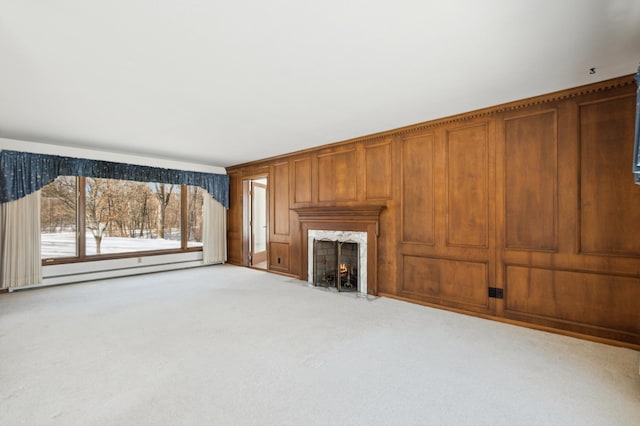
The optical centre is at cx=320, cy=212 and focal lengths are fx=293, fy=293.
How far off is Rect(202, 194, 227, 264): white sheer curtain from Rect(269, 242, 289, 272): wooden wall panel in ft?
5.36

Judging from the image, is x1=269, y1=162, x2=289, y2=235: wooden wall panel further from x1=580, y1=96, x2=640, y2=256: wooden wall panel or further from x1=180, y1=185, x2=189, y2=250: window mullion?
x1=580, y1=96, x2=640, y2=256: wooden wall panel

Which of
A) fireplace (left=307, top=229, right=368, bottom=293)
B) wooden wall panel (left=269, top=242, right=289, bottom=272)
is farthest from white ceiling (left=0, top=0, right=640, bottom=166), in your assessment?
wooden wall panel (left=269, top=242, right=289, bottom=272)

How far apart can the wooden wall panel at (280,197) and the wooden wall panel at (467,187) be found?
122 inches

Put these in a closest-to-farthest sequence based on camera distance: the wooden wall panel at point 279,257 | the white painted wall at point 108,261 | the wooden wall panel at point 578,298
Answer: the wooden wall panel at point 578,298 < the white painted wall at point 108,261 < the wooden wall panel at point 279,257

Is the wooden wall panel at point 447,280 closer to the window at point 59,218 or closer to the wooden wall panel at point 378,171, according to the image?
the wooden wall panel at point 378,171

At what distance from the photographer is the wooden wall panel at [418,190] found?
3896mm

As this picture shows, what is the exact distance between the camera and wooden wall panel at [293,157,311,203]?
540 cm

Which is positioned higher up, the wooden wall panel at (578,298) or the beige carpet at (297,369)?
the wooden wall panel at (578,298)

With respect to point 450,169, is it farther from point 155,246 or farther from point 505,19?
point 155,246

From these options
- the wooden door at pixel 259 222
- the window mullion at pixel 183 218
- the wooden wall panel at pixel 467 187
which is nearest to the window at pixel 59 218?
the window mullion at pixel 183 218

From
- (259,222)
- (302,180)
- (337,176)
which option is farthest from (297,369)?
(259,222)

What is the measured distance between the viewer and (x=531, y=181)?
10.3 feet

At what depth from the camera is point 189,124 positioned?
3959 mm

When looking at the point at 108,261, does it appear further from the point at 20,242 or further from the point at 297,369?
the point at 297,369
